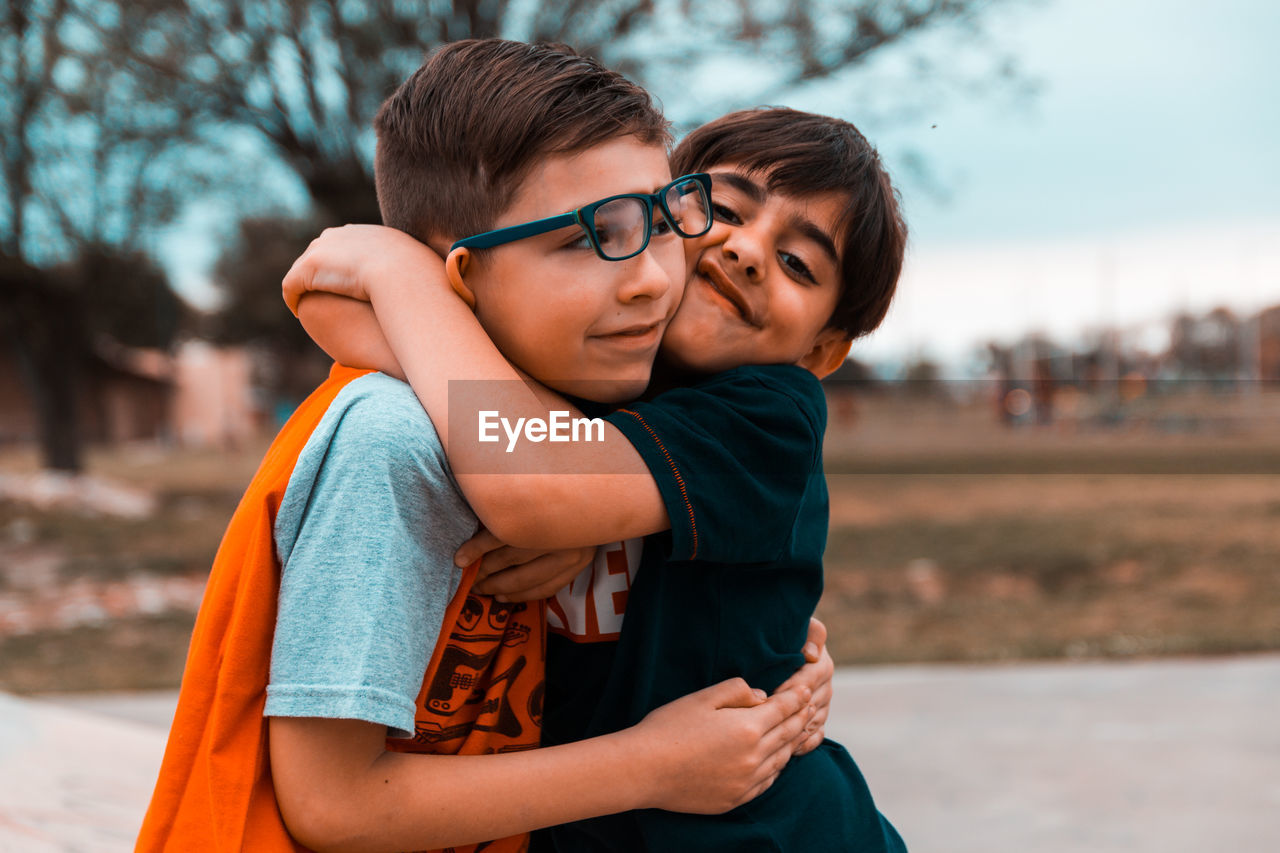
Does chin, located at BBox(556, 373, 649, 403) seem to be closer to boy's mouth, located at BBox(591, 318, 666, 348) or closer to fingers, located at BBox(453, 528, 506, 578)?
boy's mouth, located at BBox(591, 318, 666, 348)

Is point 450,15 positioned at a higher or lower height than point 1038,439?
higher

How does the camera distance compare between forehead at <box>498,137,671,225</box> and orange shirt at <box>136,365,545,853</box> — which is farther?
forehead at <box>498,137,671,225</box>

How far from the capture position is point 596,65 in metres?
1.23

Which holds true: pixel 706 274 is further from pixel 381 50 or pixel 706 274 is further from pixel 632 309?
pixel 381 50

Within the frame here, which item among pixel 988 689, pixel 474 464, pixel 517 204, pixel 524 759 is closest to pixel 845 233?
pixel 517 204

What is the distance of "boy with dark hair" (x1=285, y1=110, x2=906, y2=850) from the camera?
1.10m

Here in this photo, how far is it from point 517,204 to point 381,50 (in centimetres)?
781

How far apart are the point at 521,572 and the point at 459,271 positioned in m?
0.34

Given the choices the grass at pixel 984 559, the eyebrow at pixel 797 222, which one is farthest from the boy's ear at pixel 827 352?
the grass at pixel 984 559

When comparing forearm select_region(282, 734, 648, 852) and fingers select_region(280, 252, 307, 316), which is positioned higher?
fingers select_region(280, 252, 307, 316)

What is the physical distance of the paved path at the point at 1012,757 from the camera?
2453mm

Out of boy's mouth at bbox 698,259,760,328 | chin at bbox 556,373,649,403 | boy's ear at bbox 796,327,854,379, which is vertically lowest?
chin at bbox 556,373,649,403

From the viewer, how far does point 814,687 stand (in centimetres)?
140

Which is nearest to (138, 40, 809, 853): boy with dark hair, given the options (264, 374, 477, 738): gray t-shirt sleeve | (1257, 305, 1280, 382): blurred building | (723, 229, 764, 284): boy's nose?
(264, 374, 477, 738): gray t-shirt sleeve
